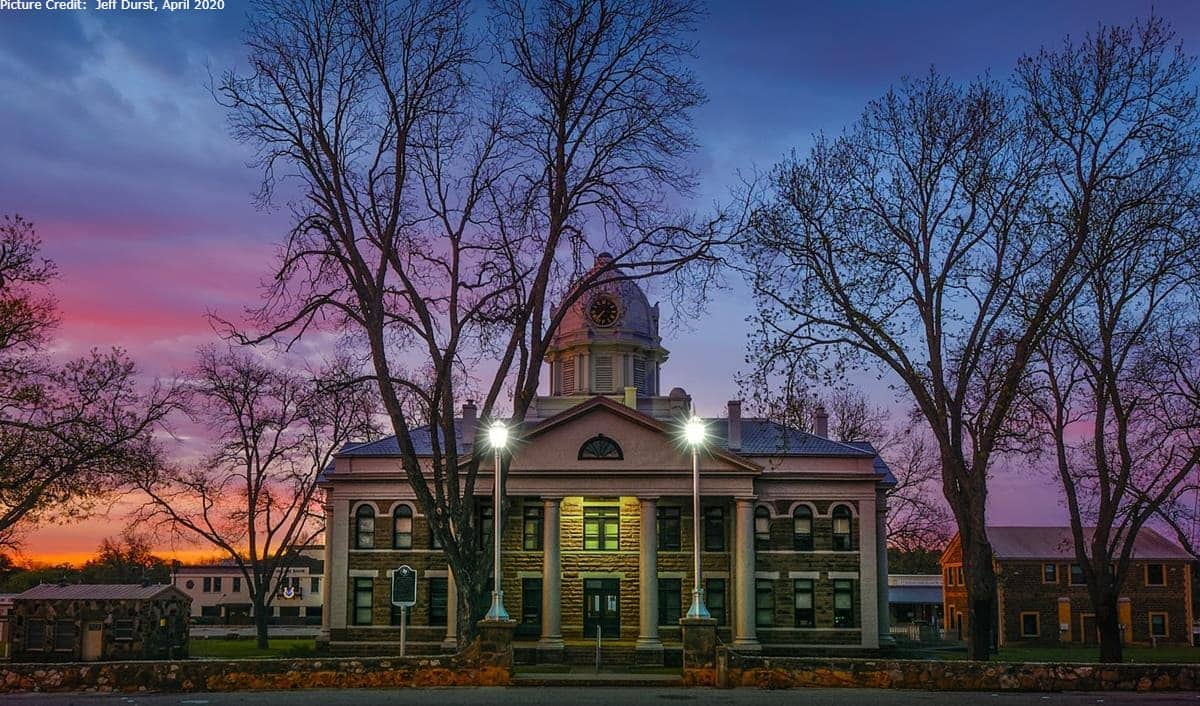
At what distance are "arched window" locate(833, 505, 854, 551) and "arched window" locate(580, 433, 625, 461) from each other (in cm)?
945

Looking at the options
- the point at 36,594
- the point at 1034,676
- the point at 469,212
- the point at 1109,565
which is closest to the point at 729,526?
the point at 1109,565

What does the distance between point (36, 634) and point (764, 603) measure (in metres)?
30.0

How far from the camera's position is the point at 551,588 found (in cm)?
4653

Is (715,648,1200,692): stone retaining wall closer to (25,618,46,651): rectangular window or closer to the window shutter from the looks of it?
the window shutter

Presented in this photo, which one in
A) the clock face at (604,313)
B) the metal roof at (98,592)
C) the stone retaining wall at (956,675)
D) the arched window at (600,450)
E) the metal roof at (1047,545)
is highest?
the clock face at (604,313)

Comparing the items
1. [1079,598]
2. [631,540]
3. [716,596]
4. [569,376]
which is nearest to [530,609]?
[631,540]

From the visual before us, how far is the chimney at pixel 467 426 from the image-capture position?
52.2 metres

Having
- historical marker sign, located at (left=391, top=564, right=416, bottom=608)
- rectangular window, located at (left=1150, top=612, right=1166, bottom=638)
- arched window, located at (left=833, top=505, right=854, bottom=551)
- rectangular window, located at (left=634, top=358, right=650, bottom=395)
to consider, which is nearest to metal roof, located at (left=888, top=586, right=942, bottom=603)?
rectangular window, located at (left=1150, top=612, right=1166, bottom=638)

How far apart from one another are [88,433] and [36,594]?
1949cm

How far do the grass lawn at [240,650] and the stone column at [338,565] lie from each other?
1.88 meters

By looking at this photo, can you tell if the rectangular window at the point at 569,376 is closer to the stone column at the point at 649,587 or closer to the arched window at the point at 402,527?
the stone column at the point at 649,587

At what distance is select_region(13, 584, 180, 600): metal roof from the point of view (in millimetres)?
48562

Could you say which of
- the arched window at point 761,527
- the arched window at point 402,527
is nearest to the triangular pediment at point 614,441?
the arched window at point 761,527

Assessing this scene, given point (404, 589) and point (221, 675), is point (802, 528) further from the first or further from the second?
point (221, 675)
